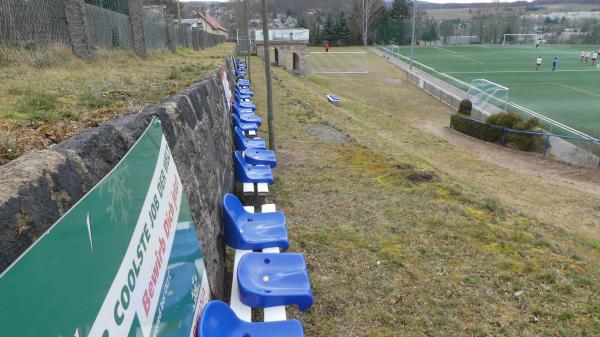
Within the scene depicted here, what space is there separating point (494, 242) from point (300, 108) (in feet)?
34.1

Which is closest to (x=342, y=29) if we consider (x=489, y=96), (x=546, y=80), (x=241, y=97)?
(x=546, y=80)

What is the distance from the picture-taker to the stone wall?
1.42 metres

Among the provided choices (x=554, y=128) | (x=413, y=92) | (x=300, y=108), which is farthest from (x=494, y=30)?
(x=300, y=108)

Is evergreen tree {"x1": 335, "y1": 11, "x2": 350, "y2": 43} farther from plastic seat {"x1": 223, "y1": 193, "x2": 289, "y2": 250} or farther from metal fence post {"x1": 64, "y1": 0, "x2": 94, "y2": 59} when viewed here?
plastic seat {"x1": 223, "y1": 193, "x2": 289, "y2": 250}

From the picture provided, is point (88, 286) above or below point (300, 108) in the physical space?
above

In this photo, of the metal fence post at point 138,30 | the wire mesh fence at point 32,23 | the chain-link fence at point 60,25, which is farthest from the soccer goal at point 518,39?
the wire mesh fence at point 32,23

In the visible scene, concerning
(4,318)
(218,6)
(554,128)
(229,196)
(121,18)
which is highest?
(218,6)

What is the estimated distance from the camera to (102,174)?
2053 millimetres

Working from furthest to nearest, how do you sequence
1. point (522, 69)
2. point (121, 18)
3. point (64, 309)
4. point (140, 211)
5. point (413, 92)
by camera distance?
1. point (522, 69)
2. point (413, 92)
3. point (121, 18)
4. point (140, 211)
5. point (64, 309)

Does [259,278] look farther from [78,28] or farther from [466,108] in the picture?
[466,108]

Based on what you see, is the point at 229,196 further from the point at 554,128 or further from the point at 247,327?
the point at 554,128

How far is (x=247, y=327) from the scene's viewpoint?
2.93 m

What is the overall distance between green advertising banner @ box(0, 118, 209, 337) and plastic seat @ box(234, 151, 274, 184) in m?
3.15

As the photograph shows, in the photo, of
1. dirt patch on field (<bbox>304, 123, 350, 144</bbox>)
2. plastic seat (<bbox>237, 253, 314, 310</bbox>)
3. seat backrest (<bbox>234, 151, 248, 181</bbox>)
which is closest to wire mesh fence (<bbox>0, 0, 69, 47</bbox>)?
seat backrest (<bbox>234, 151, 248, 181</bbox>)
